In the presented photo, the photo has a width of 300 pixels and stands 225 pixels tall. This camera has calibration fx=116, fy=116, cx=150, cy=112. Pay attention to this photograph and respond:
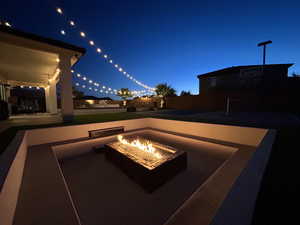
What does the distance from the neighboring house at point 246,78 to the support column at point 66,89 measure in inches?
314

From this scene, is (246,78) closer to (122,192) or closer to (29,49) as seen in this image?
(122,192)

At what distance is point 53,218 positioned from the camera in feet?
3.16

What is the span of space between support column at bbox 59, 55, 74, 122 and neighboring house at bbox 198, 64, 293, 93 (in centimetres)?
798

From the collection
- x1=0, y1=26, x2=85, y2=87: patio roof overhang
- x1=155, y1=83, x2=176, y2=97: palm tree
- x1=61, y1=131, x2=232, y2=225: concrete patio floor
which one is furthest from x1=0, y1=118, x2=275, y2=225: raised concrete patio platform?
x1=155, y1=83, x2=176, y2=97: palm tree

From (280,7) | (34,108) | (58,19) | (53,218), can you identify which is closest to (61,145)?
(53,218)

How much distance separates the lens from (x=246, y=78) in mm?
6504

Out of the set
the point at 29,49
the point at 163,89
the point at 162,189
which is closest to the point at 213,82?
the point at 163,89

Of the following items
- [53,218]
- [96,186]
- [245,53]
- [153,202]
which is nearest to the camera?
[53,218]

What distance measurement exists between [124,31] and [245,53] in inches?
677

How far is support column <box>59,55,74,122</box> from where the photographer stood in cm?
385

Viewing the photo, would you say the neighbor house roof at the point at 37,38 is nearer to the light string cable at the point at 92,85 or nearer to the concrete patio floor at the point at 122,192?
the light string cable at the point at 92,85

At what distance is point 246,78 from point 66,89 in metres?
8.69

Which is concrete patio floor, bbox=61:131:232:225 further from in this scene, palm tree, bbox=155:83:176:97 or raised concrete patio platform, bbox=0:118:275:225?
palm tree, bbox=155:83:176:97

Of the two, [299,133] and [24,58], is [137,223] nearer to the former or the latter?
[299,133]
